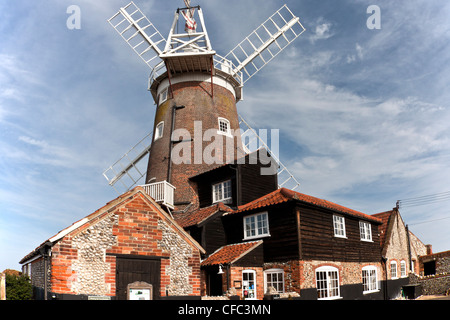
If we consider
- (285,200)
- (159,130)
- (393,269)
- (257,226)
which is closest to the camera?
(285,200)

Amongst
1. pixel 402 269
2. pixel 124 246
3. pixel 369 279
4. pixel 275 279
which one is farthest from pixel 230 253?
pixel 402 269

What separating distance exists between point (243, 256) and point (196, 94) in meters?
13.2

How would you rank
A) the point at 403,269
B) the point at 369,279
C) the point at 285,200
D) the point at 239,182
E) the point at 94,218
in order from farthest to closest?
the point at 403,269, the point at 369,279, the point at 239,182, the point at 285,200, the point at 94,218

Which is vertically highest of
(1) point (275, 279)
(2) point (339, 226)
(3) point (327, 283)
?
(2) point (339, 226)

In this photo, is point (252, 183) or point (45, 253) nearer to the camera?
point (45, 253)

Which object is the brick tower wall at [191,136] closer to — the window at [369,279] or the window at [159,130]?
the window at [159,130]

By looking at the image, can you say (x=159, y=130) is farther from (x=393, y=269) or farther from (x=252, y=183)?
(x=393, y=269)

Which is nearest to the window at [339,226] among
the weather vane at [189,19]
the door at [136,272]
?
the door at [136,272]

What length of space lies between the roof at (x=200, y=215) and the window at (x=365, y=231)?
8747 millimetres

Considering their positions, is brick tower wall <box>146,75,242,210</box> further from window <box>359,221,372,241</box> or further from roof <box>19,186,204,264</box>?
roof <box>19,186,204,264</box>

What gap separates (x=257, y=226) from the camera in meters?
21.2

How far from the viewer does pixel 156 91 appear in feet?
101

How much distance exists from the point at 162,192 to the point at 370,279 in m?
14.5
